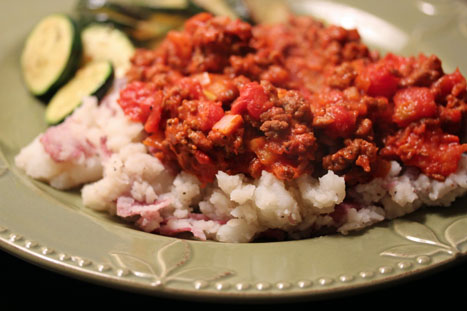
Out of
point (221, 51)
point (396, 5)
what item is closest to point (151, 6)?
point (221, 51)

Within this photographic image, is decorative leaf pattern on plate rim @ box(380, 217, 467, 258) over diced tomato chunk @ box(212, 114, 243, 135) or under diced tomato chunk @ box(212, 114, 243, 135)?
under

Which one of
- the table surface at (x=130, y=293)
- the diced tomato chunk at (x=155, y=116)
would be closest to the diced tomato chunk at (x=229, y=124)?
the diced tomato chunk at (x=155, y=116)

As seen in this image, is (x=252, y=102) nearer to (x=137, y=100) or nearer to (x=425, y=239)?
(x=137, y=100)

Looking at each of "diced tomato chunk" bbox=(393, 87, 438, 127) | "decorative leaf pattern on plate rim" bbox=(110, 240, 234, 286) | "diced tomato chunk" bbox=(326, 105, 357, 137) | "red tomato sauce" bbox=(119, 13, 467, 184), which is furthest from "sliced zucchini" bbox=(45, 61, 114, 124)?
"diced tomato chunk" bbox=(393, 87, 438, 127)

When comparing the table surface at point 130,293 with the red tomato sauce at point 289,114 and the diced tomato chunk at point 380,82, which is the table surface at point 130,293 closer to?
the red tomato sauce at point 289,114

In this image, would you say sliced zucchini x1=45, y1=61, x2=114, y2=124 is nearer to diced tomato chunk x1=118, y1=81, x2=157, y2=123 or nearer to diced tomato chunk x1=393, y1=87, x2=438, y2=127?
diced tomato chunk x1=118, y1=81, x2=157, y2=123
